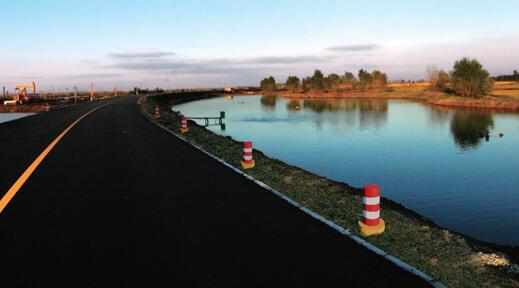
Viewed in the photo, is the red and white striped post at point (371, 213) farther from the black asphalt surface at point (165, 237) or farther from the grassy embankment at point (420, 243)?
the black asphalt surface at point (165, 237)

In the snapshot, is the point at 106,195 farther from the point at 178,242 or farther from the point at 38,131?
the point at 38,131

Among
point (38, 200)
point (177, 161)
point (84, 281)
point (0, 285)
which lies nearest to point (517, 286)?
point (84, 281)

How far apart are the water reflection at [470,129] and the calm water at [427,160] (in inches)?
3.2

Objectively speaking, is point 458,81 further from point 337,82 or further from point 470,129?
point 337,82

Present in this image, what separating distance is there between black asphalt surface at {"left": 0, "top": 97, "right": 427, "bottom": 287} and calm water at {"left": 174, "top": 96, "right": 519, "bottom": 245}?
24.6ft

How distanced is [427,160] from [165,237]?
21.8 metres

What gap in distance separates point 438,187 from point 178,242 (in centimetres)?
1469

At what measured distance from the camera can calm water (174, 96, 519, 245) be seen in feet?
47.3

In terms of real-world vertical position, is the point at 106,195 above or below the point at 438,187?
above

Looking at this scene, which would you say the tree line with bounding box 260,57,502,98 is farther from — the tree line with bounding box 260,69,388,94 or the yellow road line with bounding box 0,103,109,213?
the yellow road line with bounding box 0,103,109,213

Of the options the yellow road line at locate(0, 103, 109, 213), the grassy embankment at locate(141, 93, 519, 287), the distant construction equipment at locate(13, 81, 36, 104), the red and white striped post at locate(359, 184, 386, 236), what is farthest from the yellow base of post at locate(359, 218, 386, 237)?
the distant construction equipment at locate(13, 81, 36, 104)

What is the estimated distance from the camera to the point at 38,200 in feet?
28.8

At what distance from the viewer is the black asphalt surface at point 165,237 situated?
5348 mm

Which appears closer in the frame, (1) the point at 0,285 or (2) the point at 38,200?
(1) the point at 0,285
